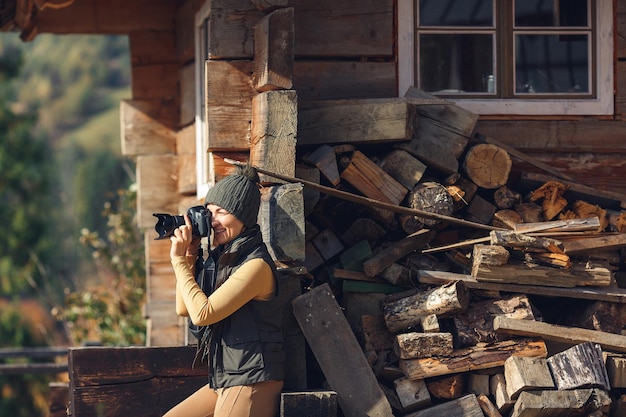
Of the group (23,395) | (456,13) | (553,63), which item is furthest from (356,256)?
(23,395)

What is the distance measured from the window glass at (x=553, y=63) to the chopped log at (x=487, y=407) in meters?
2.53

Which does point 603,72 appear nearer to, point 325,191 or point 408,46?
point 408,46

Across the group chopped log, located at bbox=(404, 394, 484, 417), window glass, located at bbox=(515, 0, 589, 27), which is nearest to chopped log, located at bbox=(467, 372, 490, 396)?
chopped log, located at bbox=(404, 394, 484, 417)

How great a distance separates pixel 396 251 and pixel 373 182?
45 cm

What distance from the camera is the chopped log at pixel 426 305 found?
664cm

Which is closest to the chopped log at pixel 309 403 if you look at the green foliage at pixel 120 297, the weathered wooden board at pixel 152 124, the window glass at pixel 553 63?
the window glass at pixel 553 63

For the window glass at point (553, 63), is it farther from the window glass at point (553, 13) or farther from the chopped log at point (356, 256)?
the chopped log at point (356, 256)

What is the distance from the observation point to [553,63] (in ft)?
26.6

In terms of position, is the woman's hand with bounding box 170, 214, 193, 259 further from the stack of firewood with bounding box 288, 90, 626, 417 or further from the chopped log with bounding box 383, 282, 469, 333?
the chopped log with bounding box 383, 282, 469, 333

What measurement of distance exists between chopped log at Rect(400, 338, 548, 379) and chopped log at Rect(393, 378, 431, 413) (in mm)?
61

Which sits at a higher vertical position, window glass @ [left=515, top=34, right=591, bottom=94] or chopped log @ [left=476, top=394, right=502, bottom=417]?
window glass @ [left=515, top=34, right=591, bottom=94]

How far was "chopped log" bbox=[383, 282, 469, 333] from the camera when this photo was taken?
21.8 feet

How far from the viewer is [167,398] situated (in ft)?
22.2

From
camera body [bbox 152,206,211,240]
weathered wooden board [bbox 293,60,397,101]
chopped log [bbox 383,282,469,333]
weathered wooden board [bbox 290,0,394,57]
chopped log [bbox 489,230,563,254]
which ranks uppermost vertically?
weathered wooden board [bbox 290,0,394,57]
